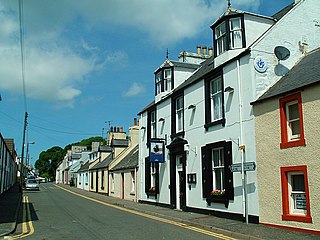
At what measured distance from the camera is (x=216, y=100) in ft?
56.8

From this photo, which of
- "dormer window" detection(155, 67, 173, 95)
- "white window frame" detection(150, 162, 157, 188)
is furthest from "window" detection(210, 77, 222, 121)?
"white window frame" detection(150, 162, 157, 188)

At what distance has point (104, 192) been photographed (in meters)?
40.5

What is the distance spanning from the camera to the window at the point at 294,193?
470 inches

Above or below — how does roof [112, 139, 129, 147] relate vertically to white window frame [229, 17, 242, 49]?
below

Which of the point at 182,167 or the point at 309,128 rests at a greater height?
the point at 309,128

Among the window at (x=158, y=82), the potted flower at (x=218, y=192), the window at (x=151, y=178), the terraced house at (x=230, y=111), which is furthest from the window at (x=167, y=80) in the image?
the potted flower at (x=218, y=192)

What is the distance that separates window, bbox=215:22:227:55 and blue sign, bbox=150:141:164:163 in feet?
23.9

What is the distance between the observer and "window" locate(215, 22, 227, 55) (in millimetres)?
17031

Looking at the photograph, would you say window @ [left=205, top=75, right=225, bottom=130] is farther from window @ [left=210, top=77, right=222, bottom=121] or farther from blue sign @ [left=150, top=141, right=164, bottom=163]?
blue sign @ [left=150, top=141, right=164, bottom=163]

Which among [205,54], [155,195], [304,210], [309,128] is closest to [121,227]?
[304,210]

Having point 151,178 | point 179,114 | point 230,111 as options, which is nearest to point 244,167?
point 230,111

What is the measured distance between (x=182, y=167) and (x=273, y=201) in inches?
301

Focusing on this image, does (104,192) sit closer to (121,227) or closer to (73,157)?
(121,227)

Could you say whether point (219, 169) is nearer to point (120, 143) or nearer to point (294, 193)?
point (294, 193)
